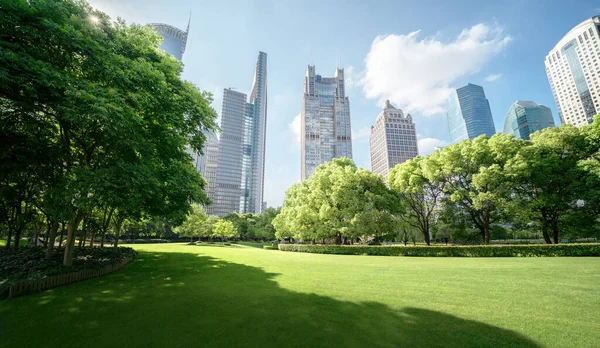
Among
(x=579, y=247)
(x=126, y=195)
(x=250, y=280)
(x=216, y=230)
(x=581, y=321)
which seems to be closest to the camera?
(x=581, y=321)

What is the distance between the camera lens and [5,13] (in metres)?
7.20

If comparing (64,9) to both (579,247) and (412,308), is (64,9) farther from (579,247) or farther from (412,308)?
(579,247)

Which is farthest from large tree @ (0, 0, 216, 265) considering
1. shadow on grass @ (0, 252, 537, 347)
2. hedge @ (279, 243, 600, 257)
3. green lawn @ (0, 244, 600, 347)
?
hedge @ (279, 243, 600, 257)

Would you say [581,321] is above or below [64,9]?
below

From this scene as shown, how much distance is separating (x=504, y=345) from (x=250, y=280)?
9.55 meters

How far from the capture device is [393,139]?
152m

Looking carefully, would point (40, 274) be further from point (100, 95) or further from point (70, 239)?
point (100, 95)

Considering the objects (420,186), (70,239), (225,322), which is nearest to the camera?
(225,322)

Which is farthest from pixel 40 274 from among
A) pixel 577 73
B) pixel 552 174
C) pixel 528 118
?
pixel 528 118

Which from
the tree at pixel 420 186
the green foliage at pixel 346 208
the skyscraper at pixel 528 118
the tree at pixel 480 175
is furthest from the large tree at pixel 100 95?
the skyscraper at pixel 528 118

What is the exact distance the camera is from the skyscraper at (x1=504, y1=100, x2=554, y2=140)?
573 feet

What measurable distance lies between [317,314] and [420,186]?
3080cm

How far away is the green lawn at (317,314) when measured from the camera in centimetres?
539

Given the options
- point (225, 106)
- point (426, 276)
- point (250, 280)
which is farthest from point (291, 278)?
point (225, 106)
